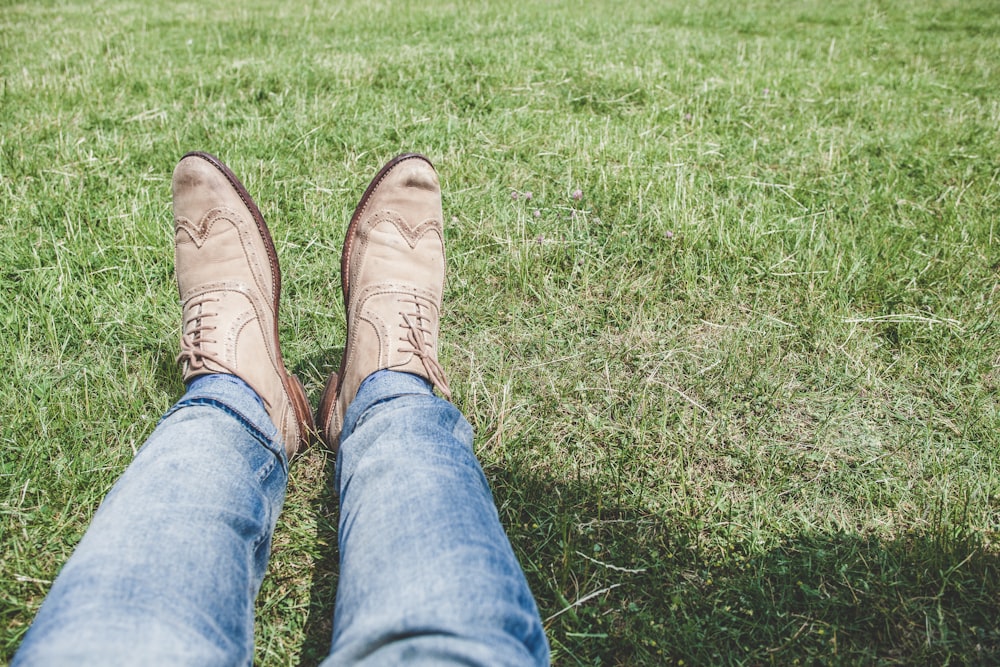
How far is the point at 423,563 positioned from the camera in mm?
1054

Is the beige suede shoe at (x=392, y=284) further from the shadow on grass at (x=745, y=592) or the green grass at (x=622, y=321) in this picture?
the shadow on grass at (x=745, y=592)

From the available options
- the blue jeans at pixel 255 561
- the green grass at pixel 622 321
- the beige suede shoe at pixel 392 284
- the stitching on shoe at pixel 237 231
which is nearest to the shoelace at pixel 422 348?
the beige suede shoe at pixel 392 284

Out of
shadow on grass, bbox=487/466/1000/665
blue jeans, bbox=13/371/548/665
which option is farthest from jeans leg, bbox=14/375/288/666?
shadow on grass, bbox=487/466/1000/665

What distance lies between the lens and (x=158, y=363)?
2.03 meters

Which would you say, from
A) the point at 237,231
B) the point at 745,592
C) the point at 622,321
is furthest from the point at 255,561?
the point at 622,321

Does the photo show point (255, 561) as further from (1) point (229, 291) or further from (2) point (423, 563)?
(1) point (229, 291)

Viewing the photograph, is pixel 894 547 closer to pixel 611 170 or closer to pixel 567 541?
pixel 567 541

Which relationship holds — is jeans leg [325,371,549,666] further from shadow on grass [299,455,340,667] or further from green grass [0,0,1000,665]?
green grass [0,0,1000,665]

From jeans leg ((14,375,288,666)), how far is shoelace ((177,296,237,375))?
0.27 metres

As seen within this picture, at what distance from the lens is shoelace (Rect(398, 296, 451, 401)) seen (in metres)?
1.88

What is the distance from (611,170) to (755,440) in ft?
5.13

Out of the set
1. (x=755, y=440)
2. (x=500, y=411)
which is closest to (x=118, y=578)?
(x=500, y=411)

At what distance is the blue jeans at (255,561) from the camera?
934 millimetres

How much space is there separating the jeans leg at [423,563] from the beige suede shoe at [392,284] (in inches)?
16.1
